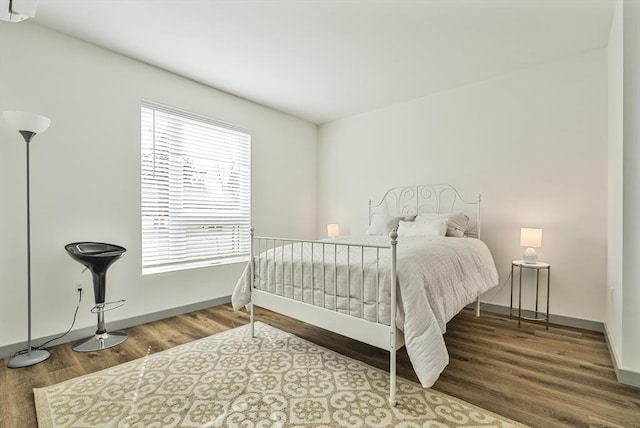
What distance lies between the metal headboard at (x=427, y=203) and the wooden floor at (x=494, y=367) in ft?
4.00

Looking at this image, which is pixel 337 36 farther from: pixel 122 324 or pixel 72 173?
pixel 122 324

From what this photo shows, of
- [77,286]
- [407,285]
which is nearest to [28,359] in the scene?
[77,286]

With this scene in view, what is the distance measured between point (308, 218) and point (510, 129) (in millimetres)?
3066

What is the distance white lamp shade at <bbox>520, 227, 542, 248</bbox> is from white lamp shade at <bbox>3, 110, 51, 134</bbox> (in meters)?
4.28

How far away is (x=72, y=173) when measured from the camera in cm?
268

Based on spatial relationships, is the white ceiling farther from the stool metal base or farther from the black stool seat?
the stool metal base

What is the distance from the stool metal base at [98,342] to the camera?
8.14 feet

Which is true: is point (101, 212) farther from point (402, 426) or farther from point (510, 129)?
point (510, 129)

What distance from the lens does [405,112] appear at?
4176 millimetres

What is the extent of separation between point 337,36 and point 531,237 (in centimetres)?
266

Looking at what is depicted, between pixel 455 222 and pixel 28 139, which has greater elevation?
pixel 28 139

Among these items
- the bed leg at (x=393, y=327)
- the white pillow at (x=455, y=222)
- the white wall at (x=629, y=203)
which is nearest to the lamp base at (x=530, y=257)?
the white pillow at (x=455, y=222)

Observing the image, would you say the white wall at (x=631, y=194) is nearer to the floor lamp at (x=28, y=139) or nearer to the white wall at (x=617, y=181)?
the white wall at (x=617, y=181)

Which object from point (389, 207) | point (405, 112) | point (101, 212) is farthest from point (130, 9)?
point (389, 207)
